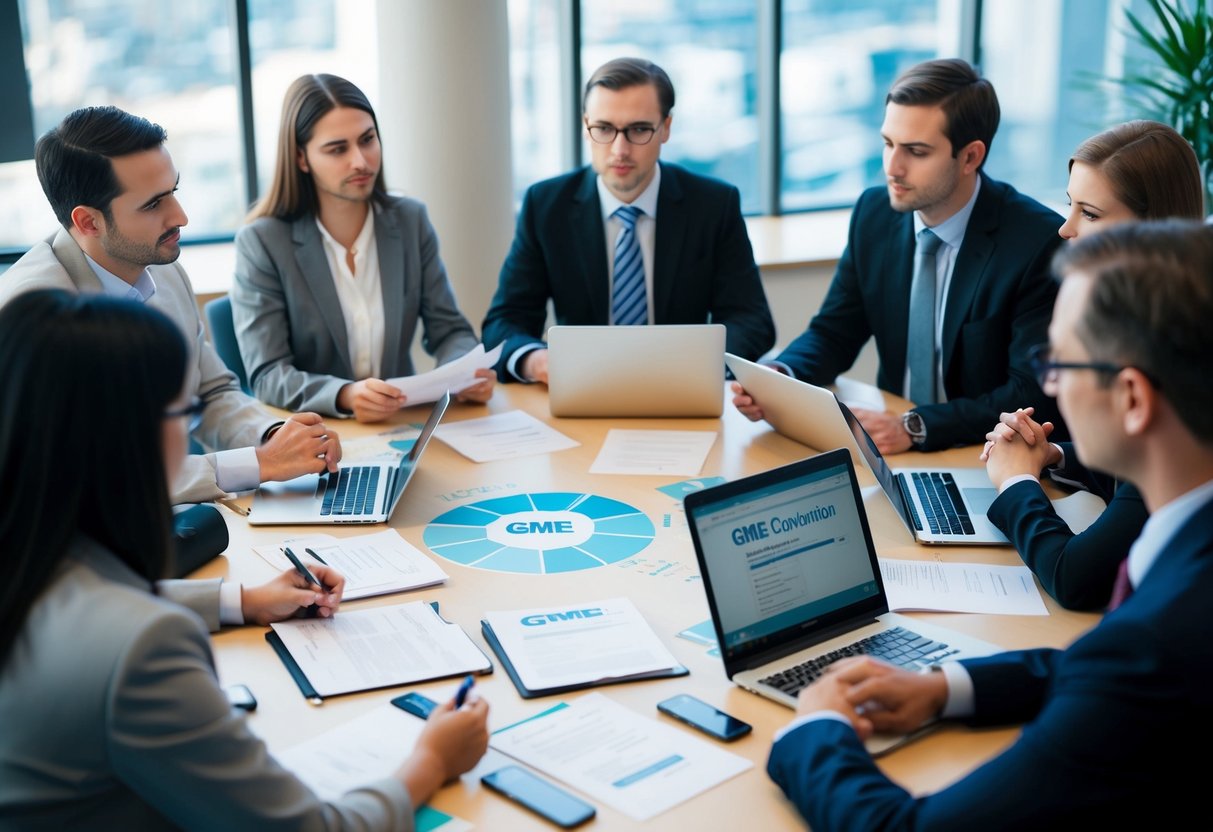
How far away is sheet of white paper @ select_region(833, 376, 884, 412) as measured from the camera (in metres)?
3.20

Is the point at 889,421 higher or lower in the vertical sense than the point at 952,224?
lower

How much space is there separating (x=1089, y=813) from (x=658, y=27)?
15.5 ft

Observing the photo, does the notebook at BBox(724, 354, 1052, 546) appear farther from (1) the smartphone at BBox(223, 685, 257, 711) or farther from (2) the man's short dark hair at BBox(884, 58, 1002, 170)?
(1) the smartphone at BBox(223, 685, 257, 711)

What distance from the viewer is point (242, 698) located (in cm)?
175

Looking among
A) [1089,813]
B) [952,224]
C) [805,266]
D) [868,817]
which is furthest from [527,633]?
[805,266]

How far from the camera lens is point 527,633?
195cm

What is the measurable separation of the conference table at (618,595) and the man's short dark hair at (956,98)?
75 cm

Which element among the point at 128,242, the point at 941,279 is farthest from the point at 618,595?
the point at 941,279

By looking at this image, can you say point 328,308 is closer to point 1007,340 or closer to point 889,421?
point 889,421

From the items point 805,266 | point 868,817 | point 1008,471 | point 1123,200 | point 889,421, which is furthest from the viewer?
point 805,266

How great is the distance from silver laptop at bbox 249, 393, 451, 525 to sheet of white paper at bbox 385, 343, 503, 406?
32 centimetres

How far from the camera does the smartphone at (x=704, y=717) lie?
1.67 m

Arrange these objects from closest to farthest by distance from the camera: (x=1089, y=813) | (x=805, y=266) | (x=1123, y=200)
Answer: (x=1089, y=813)
(x=1123, y=200)
(x=805, y=266)

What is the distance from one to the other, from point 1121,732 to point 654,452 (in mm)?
1663
